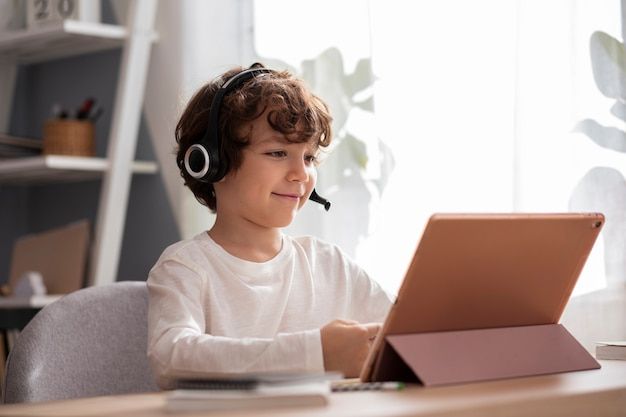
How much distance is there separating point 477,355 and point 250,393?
0.35 meters

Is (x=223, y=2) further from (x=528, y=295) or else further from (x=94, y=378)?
(x=528, y=295)

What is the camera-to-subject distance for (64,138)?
2691mm

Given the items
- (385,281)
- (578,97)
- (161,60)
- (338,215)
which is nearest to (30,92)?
(161,60)

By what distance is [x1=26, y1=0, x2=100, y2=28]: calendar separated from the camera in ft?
8.80

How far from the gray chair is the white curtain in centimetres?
74

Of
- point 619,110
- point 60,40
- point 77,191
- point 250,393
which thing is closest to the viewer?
point 250,393

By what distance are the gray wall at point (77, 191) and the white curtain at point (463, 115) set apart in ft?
1.78

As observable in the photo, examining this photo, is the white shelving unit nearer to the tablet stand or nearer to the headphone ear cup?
the headphone ear cup

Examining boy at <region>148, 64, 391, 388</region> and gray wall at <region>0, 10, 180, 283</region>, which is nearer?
boy at <region>148, 64, 391, 388</region>

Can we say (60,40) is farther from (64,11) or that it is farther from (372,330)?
(372,330)

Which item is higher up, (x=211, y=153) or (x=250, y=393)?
(x=211, y=153)

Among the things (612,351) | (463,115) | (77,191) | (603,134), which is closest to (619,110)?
(603,134)

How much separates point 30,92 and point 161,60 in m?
0.66

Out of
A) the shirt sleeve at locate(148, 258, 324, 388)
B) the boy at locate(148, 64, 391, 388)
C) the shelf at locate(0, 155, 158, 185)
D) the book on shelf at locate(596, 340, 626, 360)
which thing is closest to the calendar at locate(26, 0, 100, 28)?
the shelf at locate(0, 155, 158, 185)
